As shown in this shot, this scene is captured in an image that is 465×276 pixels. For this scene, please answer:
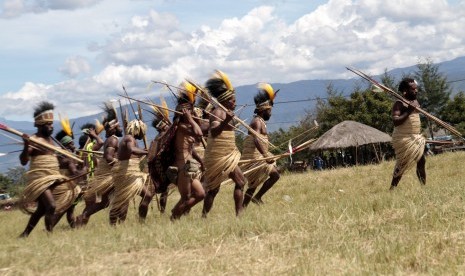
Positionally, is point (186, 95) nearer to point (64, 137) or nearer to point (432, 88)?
point (64, 137)

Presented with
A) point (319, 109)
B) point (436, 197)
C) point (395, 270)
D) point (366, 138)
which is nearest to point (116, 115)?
point (436, 197)

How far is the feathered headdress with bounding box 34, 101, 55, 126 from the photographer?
26.3 ft

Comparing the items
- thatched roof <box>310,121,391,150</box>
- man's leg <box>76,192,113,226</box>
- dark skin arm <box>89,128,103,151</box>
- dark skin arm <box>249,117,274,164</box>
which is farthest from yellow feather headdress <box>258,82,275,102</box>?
thatched roof <box>310,121,391,150</box>

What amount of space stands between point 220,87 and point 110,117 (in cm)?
245

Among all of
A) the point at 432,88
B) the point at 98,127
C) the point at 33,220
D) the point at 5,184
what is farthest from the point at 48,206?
the point at 5,184

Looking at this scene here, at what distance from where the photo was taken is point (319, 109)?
59.9m

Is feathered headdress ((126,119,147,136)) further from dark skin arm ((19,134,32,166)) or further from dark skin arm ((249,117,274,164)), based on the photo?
dark skin arm ((249,117,274,164))

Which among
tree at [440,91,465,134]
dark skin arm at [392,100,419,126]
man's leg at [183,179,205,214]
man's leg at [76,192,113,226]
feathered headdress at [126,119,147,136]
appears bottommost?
tree at [440,91,465,134]

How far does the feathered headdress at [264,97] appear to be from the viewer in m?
9.19

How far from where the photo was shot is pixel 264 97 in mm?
9266

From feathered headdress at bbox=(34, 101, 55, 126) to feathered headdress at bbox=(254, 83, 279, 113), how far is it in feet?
9.31

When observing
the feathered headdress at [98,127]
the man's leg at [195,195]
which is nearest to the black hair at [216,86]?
the man's leg at [195,195]

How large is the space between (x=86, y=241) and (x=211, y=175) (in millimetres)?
2435

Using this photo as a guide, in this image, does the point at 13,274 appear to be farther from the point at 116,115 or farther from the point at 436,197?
the point at 116,115
